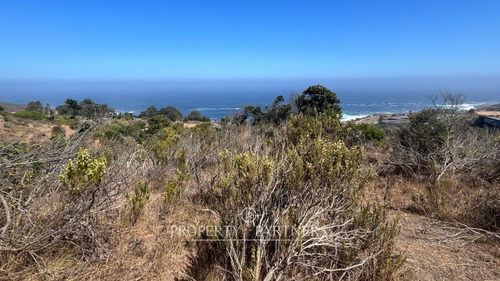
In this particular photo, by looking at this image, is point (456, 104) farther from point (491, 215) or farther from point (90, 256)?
point (90, 256)

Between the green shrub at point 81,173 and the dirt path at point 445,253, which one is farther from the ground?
the green shrub at point 81,173

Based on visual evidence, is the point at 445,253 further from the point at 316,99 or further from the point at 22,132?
the point at 22,132

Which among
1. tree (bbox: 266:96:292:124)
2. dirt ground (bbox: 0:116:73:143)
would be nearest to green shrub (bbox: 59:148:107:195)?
dirt ground (bbox: 0:116:73:143)

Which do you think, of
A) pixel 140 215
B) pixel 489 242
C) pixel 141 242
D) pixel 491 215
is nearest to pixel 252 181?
pixel 141 242

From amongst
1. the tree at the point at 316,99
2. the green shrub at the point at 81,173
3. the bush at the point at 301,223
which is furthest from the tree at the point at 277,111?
the green shrub at the point at 81,173

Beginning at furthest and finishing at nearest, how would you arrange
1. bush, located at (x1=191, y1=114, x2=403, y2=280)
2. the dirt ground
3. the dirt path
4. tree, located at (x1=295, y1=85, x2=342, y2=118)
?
tree, located at (x1=295, y1=85, x2=342, y2=118), the dirt ground, the dirt path, bush, located at (x1=191, y1=114, x2=403, y2=280)

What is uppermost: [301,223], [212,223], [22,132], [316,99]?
[316,99]

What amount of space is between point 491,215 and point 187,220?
434 centimetres

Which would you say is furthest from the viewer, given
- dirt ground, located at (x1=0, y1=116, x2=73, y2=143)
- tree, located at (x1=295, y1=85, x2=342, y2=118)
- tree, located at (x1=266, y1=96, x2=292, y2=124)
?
tree, located at (x1=295, y1=85, x2=342, y2=118)

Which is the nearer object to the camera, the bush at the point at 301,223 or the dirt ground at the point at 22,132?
the bush at the point at 301,223

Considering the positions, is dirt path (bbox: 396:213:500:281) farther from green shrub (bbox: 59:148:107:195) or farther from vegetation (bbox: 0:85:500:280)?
green shrub (bbox: 59:148:107:195)

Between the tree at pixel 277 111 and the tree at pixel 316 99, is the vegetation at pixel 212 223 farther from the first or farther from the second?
the tree at pixel 316 99

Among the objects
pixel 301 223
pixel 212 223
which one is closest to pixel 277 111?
pixel 212 223

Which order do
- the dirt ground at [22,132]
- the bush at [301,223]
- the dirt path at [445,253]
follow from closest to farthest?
the bush at [301,223], the dirt path at [445,253], the dirt ground at [22,132]
